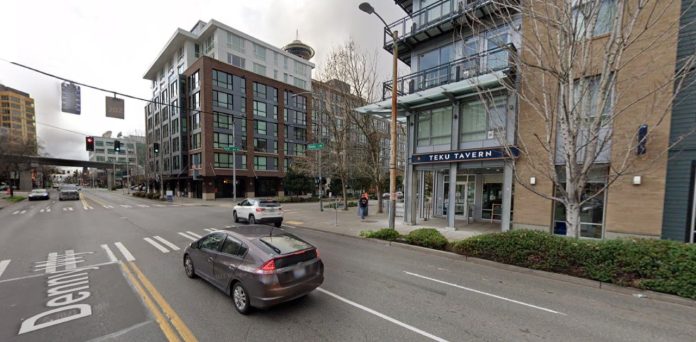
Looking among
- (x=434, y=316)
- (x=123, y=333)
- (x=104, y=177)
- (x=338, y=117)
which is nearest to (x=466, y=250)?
Answer: (x=434, y=316)

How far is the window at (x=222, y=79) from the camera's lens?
38025 mm

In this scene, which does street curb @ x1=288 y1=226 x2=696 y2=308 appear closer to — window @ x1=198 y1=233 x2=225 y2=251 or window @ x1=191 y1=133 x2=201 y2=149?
window @ x1=198 y1=233 x2=225 y2=251

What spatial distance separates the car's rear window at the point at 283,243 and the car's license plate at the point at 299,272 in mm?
341

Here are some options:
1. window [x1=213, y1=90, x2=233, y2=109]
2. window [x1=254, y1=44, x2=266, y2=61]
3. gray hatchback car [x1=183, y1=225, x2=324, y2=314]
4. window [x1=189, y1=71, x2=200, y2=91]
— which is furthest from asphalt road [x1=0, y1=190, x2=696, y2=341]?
window [x1=254, y1=44, x2=266, y2=61]

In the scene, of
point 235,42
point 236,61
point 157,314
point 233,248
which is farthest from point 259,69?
point 157,314

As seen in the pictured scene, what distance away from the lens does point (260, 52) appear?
45.4 metres

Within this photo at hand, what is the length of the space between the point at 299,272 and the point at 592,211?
472 inches

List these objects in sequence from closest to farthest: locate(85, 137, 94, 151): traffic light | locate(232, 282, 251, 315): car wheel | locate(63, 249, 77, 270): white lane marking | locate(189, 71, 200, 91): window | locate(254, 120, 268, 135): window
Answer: locate(232, 282, 251, 315): car wheel → locate(63, 249, 77, 270): white lane marking → locate(85, 137, 94, 151): traffic light → locate(189, 71, 200, 91): window → locate(254, 120, 268, 135): window

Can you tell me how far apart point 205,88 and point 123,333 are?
39224mm

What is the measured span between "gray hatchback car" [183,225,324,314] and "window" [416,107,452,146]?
1116 centimetres

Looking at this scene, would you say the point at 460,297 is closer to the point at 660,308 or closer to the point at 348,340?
the point at 348,340

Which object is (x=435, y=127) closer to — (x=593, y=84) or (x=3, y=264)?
(x=593, y=84)

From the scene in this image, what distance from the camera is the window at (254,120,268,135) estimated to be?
4269 centimetres

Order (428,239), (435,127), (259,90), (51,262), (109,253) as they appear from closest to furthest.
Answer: (51,262) < (109,253) < (428,239) < (435,127) < (259,90)
